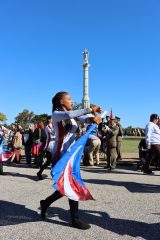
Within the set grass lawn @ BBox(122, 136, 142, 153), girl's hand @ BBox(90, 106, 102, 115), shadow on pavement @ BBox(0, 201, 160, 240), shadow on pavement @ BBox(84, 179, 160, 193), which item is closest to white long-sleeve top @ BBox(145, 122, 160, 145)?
shadow on pavement @ BBox(84, 179, 160, 193)

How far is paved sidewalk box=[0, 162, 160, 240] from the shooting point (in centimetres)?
498

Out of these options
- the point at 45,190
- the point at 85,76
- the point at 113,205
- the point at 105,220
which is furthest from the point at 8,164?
the point at 85,76

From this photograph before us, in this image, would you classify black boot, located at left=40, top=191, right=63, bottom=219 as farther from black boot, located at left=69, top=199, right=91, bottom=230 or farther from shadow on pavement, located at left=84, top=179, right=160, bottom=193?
shadow on pavement, located at left=84, top=179, right=160, bottom=193

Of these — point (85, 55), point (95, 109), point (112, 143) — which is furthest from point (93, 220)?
point (85, 55)

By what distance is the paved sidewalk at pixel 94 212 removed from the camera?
16.3 ft

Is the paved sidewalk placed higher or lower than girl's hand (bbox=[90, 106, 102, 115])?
lower

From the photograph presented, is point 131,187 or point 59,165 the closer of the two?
point 59,165

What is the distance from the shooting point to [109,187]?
901 centimetres

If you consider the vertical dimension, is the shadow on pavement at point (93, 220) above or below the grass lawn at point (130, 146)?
below

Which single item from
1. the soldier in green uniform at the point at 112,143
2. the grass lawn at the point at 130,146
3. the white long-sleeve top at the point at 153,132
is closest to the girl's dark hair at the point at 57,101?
the white long-sleeve top at the point at 153,132

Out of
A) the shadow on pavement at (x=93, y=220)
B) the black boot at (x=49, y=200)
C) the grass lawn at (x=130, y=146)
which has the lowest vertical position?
the shadow on pavement at (x=93, y=220)

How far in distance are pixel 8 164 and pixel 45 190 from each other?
774 centimetres

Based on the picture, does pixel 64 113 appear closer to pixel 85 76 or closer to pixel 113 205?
pixel 113 205

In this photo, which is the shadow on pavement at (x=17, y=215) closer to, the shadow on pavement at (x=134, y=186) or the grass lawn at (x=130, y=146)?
the shadow on pavement at (x=134, y=186)
